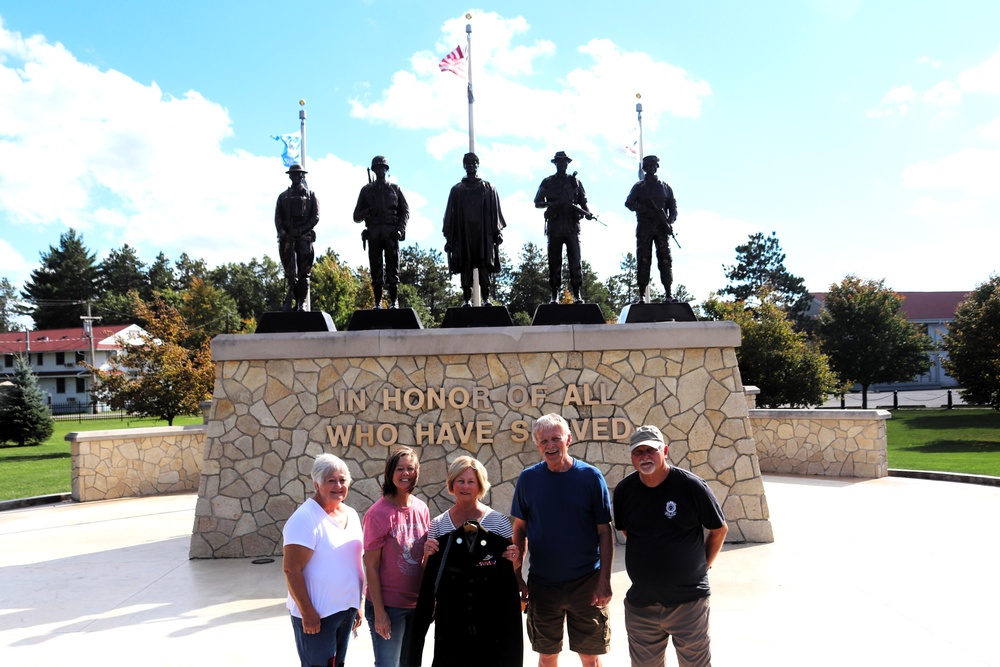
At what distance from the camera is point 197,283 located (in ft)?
143

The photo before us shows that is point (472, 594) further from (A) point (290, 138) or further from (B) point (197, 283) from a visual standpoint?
(B) point (197, 283)

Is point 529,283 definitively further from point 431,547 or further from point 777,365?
point 431,547

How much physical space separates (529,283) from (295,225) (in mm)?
39576

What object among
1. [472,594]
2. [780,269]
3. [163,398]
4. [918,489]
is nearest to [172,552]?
[472,594]

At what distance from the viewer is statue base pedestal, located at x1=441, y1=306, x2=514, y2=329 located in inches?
323

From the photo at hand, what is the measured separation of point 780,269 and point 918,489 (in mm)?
45953

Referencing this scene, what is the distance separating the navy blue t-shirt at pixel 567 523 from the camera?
3.54m

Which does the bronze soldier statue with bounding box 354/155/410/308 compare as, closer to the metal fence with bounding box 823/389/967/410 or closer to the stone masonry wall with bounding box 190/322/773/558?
the stone masonry wall with bounding box 190/322/773/558

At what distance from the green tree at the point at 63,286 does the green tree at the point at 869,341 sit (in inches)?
2282

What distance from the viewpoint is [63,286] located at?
62.2 m

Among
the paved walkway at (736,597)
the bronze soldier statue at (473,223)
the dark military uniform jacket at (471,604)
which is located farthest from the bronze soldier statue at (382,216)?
the dark military uniform jacket at (471,604)

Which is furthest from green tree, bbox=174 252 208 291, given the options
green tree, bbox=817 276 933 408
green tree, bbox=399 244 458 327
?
green tree, bbox=817 276 933 408

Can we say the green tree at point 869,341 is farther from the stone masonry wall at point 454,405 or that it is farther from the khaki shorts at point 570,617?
the khaki shorts at point 570,617

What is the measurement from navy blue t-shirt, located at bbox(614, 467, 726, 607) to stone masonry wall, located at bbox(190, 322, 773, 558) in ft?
14.2
